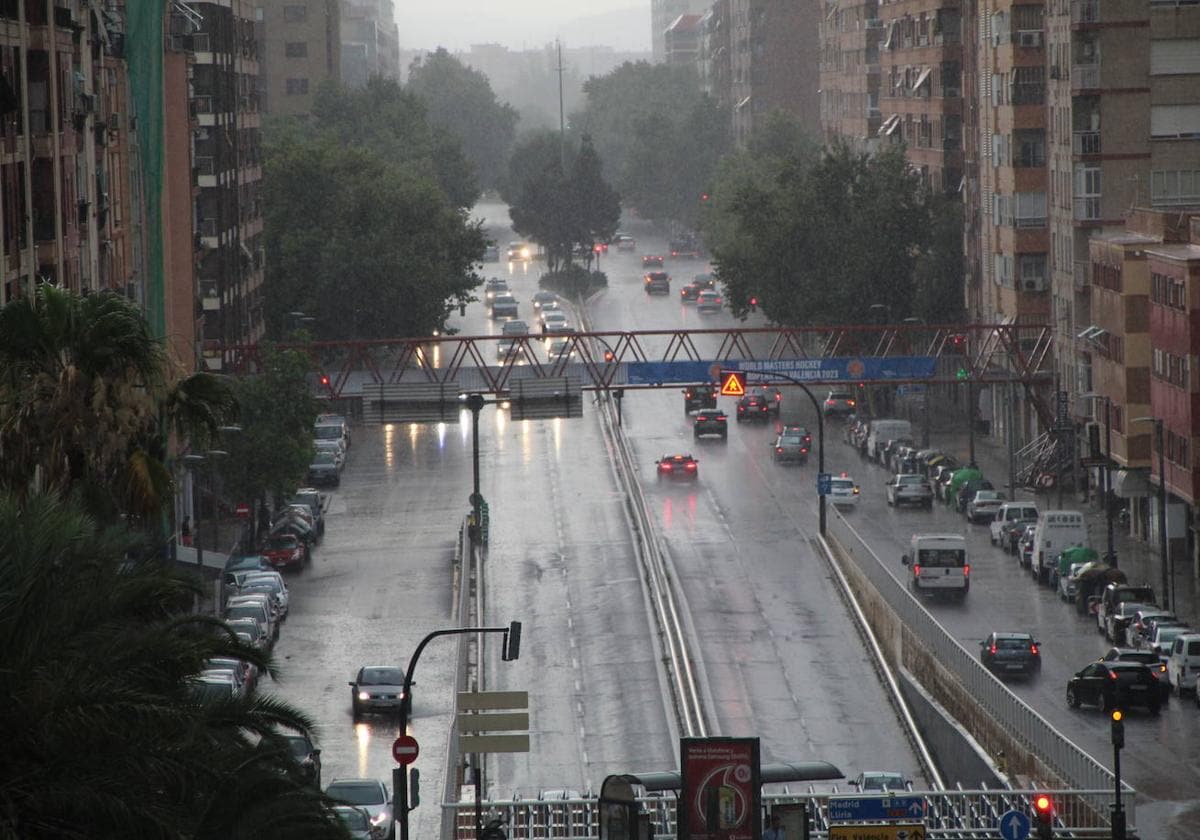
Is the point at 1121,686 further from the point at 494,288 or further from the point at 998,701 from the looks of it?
the point at 494,288

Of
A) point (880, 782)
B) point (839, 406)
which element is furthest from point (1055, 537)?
point (839, 406)

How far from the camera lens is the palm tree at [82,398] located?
115ft

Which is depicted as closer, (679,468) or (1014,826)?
(1014,826)

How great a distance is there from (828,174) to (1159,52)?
102ft

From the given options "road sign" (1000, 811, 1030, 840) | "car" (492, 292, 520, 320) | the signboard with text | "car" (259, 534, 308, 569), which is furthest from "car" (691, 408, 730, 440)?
the signboard with text

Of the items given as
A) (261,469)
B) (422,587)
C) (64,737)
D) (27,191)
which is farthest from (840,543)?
(64,737)

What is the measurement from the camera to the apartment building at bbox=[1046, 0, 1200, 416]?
279 feet

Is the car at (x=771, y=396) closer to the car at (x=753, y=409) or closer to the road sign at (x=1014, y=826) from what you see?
the car at (x=753, y=409)

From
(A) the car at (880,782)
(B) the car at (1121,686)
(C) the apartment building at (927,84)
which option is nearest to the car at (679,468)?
(C) the apartment building at (927,84)

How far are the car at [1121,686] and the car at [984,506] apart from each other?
27.2 metres

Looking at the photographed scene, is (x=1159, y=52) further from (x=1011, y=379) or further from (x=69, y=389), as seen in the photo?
(x=69, y=389)

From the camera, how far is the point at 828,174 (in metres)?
115

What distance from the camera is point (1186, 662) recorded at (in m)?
54.8

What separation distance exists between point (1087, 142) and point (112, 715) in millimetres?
69408
